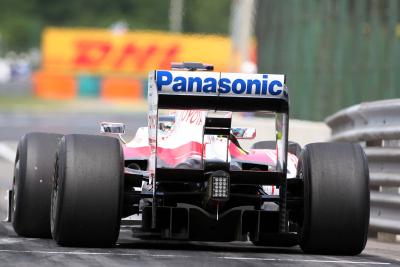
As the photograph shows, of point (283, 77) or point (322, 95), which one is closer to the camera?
point (283, 77)

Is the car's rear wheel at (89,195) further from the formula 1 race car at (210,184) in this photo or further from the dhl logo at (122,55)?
the dhl logo at (122,55)

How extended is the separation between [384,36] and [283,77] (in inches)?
294

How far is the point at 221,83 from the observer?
9.67 m

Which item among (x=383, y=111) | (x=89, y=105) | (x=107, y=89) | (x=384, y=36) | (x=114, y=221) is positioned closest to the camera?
(x=114, y=221)

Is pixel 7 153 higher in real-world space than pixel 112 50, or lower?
lower

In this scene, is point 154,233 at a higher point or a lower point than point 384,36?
lower

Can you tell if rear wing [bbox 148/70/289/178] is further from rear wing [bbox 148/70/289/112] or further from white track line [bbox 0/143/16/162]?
white track line [bbox 0/143/16/162]

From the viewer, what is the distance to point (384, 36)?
16.9 meters

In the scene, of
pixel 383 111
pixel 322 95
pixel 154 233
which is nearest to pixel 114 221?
pixel 154 233

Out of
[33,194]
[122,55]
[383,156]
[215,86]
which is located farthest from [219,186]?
[122,55]

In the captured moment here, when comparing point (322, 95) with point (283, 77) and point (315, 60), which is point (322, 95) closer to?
point (315, 60)

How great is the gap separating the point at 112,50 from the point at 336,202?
62868 millimetres

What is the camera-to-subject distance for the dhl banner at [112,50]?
233ft

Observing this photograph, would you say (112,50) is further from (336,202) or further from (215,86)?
(336,202)
